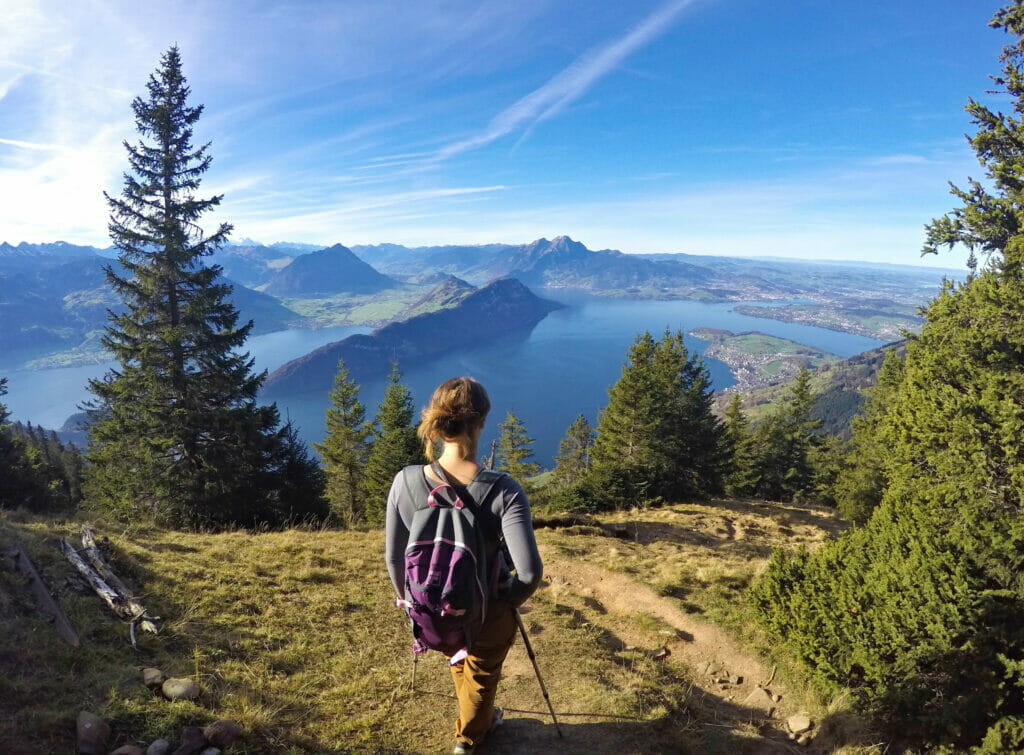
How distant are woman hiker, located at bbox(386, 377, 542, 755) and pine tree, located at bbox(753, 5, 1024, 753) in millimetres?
4941

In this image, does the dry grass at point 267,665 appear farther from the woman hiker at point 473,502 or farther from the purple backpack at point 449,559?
the purple backpack at point 449,559

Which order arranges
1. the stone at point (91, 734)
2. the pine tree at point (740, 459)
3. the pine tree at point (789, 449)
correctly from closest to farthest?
the stone at point (91, 734) < the pine tree at point (740, 459) < the pine tree at point (789, 449)

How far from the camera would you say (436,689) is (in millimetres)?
5324

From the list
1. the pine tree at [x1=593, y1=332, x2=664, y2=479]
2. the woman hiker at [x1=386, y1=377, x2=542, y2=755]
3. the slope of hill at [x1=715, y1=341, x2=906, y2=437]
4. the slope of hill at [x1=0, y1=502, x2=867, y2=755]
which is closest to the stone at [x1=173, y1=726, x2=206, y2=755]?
the slope of hill at [x1=0, y1=502, x2=867, y2=755]

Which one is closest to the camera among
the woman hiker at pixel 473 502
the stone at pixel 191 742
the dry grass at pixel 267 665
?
the woman hiker at pixel 473 502

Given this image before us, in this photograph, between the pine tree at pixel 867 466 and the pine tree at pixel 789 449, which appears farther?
the pine tree at pixel 789 449

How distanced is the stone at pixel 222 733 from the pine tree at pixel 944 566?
6.63 metres

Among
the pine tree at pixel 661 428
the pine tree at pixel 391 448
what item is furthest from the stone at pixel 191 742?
the pine tree at pixel 391 448

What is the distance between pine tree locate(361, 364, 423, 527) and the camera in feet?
80.4

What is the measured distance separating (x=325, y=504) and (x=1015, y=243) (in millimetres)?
21957

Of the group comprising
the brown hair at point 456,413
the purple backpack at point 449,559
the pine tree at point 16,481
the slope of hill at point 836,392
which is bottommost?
the slope of hill at point 836,392

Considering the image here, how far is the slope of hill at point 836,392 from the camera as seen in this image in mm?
147762

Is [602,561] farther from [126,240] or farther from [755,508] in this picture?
[126,240]

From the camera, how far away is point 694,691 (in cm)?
607
